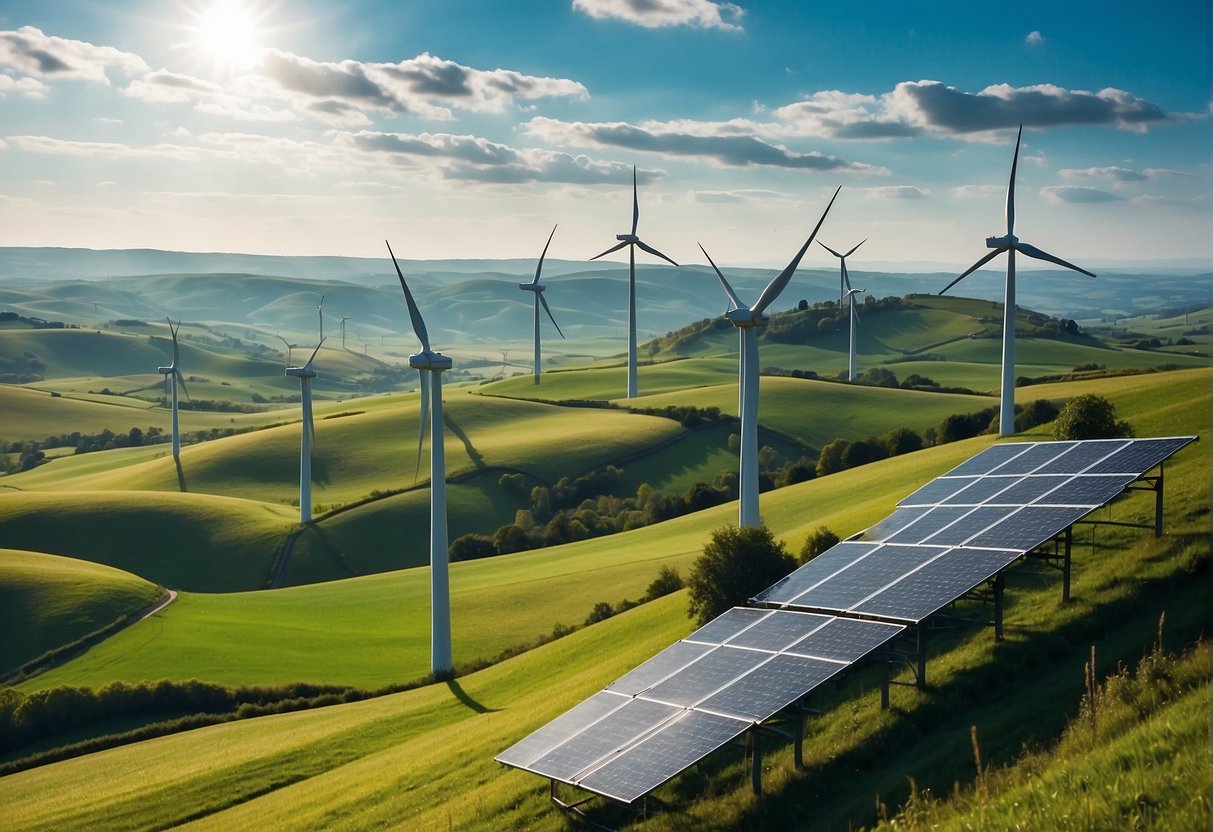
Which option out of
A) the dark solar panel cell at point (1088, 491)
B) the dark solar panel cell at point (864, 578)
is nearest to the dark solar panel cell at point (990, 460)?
the dark solar panel cell at point (1088, 491)

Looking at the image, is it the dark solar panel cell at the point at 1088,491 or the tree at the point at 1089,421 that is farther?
the tree at the point at 1089,421

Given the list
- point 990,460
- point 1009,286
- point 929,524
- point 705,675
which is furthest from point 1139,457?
point 1009,286

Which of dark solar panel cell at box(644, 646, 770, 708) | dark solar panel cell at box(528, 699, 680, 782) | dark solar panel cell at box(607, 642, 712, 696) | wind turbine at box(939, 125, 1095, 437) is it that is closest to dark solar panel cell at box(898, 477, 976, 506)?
dark solar panel cell at box(607, 642, 712, 696)

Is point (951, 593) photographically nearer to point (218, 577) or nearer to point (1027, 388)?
point (218, 577)

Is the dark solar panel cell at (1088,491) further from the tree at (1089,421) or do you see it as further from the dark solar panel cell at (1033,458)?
the tree at (1089,421)

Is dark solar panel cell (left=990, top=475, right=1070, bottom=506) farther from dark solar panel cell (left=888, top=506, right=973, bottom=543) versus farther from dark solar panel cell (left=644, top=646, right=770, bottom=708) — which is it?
dark solar panel cell (left=644, top=646, right=770, bottom=708)

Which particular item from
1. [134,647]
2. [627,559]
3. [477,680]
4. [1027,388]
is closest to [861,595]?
[477,680]
